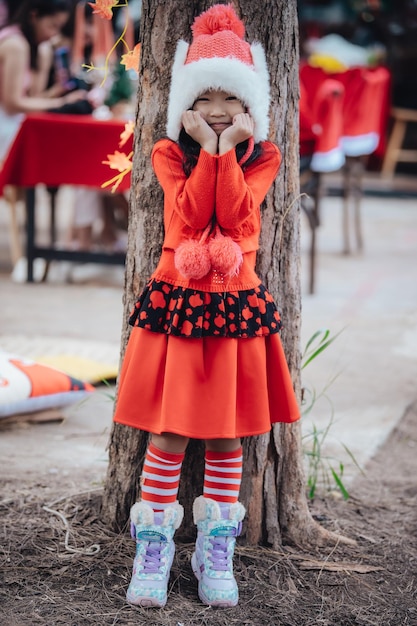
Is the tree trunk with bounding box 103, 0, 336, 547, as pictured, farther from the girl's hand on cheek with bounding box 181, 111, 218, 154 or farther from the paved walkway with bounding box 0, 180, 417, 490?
the paved walkway with bounding box 0, 180, 417, 490

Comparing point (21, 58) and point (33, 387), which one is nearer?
point (33, 387)

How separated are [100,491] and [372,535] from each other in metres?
0.91

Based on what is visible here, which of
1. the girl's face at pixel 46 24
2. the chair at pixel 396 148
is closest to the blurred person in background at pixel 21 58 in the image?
the girl's face at pixel 46 24

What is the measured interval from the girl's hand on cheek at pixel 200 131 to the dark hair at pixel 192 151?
5cm

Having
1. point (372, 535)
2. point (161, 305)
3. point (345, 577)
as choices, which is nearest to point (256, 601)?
point (345, 577)

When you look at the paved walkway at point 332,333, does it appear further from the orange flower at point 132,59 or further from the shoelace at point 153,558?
the orange flower at point 132,59

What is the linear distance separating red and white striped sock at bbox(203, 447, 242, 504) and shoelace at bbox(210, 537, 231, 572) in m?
0.11

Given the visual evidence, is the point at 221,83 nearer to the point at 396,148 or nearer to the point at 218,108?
the point at 218,108

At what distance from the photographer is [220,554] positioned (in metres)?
2.42

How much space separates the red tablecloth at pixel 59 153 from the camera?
585cm

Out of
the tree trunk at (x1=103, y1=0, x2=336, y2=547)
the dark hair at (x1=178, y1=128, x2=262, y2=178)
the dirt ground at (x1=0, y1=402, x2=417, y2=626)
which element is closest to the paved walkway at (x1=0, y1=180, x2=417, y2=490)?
the dirt ground at (x1=0, y1=402, x2=417, y2=626)

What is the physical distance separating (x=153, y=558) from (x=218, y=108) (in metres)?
1.21

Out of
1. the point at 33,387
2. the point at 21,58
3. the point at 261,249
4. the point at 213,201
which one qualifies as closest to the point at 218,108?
the point at 213,201

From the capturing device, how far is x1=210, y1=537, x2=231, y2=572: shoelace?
7.91ft
